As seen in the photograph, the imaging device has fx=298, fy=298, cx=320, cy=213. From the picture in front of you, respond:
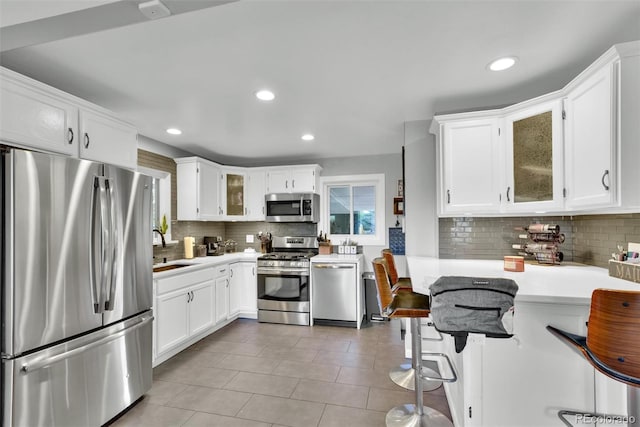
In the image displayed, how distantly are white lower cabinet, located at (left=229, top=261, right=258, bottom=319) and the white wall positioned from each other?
7.39 ft

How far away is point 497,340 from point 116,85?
297 cm

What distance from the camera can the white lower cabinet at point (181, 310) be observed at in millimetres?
2795

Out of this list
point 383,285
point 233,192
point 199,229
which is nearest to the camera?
point 383,285

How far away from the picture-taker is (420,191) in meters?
3.04

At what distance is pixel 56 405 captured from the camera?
1680 mm

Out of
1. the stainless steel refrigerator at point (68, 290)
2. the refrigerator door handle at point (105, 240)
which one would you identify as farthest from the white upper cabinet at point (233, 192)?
the refrigerator door handle at point (105, 240)

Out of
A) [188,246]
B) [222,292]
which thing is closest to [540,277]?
[222,292]

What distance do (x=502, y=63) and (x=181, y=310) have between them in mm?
3461

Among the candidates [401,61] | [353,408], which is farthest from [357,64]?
[353,408]

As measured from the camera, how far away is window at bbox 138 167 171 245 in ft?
11.9

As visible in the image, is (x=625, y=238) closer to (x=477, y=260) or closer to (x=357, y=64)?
(x=477, y=260)

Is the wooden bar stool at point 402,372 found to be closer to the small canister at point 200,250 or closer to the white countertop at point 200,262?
the white countertop at point 200,262

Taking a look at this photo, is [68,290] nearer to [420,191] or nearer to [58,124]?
[58,124]

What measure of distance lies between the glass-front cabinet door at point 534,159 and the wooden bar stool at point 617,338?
1.22 m
